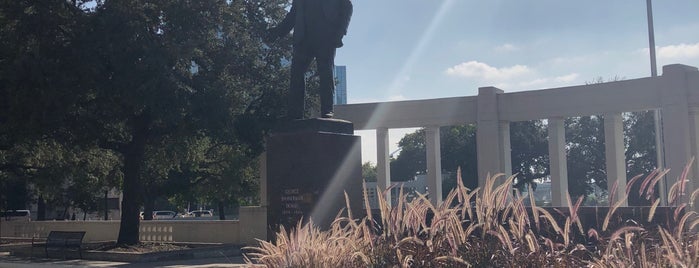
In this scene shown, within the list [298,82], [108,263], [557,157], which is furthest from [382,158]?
[298,82]

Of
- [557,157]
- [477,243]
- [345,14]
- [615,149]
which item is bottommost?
[477,243]

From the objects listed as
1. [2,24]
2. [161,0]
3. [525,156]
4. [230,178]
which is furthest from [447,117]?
[525,156]

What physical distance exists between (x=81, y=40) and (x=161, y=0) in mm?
2687

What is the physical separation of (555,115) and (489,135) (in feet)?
7.71

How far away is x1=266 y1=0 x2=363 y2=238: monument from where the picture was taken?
1246 centimetres

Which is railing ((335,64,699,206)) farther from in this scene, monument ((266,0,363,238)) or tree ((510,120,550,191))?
tree ((510,120,550,191))

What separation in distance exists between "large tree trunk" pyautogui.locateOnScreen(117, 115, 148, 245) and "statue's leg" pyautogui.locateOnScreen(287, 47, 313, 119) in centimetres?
1363

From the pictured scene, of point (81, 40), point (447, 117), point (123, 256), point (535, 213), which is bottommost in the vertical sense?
point (123, 256)

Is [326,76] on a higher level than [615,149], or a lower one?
higher

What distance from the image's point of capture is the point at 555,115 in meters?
26.5

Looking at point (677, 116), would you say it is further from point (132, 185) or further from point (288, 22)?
point (132, 185)

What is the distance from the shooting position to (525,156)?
173ft

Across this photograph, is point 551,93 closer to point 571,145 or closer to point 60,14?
point 60,14

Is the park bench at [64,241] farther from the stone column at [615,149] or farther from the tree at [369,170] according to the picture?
the tree at [369,170]
